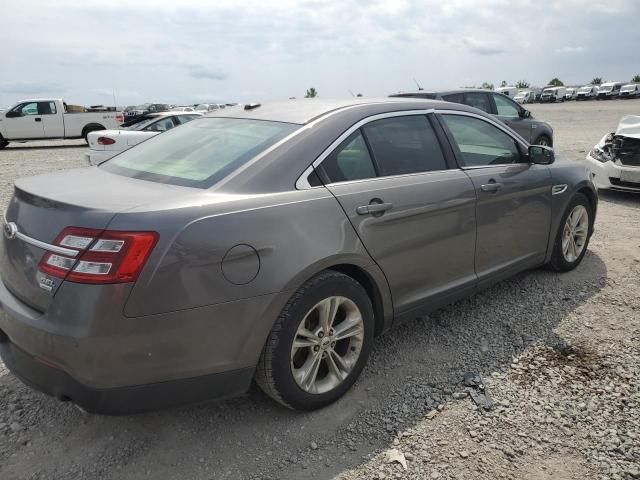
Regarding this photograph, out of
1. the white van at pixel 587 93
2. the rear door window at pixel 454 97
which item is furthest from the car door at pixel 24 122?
the white van at pixel 587 93

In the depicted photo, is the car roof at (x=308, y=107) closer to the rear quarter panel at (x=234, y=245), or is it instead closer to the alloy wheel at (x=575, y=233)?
the rear quarter panel at (x=234, y=245)

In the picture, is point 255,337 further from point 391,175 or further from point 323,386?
point 391,175

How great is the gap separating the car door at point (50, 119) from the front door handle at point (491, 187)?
64.9 ft

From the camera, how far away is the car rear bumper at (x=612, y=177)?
24.2 ft

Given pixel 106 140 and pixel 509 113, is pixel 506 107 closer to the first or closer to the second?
pixel 509 113

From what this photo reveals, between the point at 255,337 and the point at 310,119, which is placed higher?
the point at 310,119

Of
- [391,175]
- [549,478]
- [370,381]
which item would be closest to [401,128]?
[391,175]

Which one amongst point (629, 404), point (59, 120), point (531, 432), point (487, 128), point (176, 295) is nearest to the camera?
point (176, 295)

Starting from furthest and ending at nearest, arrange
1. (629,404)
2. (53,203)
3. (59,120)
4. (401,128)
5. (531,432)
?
(59,120), (401,128), (629,404), (531,432), (53,203)

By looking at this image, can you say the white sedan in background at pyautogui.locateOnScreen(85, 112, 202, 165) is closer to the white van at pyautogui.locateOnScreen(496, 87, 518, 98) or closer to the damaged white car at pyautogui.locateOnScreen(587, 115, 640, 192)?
the damaged white car at pyautogui.locateOnScreen(587, 115, 640, 192)

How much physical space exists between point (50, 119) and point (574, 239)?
19768 millimetres

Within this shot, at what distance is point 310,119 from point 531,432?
198 centimetres

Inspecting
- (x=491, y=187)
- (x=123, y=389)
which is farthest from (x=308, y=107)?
(x=123, y=389)

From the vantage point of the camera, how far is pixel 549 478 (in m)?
2.33
